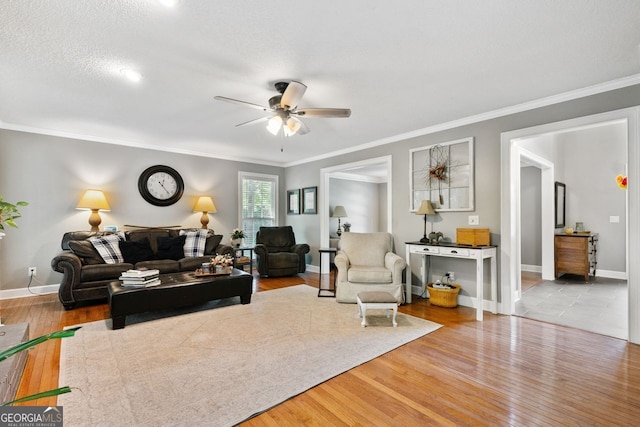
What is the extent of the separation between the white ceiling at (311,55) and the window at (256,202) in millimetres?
2731

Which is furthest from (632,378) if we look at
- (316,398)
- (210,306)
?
(210,306)

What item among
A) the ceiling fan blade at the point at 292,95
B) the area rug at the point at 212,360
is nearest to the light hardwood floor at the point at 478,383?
the area rug at the point at 212,360

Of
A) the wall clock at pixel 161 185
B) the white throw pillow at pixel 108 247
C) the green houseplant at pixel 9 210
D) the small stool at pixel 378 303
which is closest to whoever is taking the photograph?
the green houseplant at pixel 9 210

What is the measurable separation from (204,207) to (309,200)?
7.14 feet

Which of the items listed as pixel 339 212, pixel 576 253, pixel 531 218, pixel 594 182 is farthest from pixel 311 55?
pixel 594 182

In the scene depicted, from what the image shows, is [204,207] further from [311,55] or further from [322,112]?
[311,55]

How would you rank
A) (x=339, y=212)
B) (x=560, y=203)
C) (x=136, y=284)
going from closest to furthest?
(x=136, y=284) < (x=560, y=203) < (x=339, y=212)

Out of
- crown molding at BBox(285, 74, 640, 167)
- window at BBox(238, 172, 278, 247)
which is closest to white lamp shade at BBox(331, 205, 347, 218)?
window at BBox(238, 172, 278, 247)

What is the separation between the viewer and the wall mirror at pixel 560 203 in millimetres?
5928

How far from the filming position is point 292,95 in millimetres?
2775

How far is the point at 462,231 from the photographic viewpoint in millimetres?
3875

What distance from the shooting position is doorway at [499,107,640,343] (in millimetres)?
2850

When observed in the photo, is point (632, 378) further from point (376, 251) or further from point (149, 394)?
point (149, 394)

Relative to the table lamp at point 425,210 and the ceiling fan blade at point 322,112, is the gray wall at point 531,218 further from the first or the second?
the ceiling fan blade at point 322,112
